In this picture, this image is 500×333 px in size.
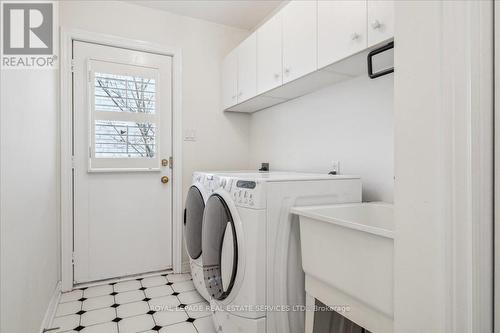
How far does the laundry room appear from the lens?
1.93 ft

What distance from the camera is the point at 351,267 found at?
3.33 ft

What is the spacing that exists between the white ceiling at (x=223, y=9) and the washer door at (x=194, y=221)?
171 cm

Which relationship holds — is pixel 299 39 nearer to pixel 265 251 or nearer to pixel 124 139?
pixel 265 251

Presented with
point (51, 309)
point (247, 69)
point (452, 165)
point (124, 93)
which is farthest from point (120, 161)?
point (452, 165)

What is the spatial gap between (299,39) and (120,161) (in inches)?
72.7

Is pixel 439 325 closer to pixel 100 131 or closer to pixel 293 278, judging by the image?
pixel 293 278

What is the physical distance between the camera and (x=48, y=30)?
2055 millimetres

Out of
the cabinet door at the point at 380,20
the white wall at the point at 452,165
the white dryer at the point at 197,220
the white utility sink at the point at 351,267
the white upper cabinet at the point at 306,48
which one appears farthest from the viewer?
the white dryer at the point at 197,220

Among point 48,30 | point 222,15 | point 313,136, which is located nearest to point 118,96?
point 48,30

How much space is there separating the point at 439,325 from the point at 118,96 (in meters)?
2.70

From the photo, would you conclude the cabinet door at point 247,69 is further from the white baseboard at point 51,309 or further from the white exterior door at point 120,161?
the white baseboard at point 51,309

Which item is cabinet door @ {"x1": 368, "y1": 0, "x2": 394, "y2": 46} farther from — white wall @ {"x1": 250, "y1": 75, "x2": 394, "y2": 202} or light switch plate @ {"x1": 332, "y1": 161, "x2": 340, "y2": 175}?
light switch plate @ {"x1": 332, "y1": 161, "x2": 340, "y2": 175}

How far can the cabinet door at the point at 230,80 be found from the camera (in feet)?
8.67

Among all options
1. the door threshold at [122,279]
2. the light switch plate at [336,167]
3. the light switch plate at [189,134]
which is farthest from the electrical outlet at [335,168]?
the door threshold at [122,279]
